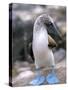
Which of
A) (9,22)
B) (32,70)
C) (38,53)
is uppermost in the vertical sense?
(9,22)

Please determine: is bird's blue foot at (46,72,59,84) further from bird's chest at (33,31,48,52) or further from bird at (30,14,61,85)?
bird's chest at (33,31,48,52)

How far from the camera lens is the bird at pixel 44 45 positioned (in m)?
1.60

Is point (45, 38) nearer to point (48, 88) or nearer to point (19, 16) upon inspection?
point (19, 16)

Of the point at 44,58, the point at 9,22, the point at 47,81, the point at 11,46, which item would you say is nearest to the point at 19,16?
the point at 9,22

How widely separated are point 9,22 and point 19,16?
0.26 feet

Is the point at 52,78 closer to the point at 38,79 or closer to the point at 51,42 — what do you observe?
the point at 38,79

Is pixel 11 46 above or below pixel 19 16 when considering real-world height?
below

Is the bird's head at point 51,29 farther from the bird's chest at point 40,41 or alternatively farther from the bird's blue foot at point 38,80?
the bird's blue foot at point 38,80

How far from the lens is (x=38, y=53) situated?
160cm

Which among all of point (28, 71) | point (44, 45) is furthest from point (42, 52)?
point (28, 71)

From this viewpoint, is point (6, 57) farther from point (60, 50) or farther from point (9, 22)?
point (60, 50)

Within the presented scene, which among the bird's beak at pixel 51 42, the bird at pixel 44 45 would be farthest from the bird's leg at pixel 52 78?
the bird's beak at pixel 51 42

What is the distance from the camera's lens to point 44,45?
1610 mm

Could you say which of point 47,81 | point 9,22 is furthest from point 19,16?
point 47,81
